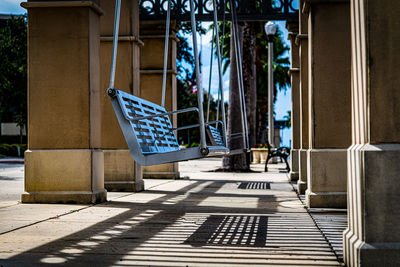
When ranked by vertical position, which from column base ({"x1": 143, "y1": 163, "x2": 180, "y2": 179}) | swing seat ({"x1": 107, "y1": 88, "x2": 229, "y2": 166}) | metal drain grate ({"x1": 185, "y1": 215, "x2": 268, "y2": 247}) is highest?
swing seat ({"x1": 107, "y1": 88, "x2": 229, "y2": 166})

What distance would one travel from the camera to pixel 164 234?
5.11 m

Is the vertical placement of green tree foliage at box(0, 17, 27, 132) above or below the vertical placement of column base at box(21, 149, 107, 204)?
above

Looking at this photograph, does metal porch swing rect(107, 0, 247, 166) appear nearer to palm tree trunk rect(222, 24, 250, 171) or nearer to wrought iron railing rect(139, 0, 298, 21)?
wrought iron railing rect(139, 0, 298, 21)

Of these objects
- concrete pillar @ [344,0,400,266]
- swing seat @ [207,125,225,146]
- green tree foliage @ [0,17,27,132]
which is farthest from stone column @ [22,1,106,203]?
green tree foliage @ [0,17,27,132]

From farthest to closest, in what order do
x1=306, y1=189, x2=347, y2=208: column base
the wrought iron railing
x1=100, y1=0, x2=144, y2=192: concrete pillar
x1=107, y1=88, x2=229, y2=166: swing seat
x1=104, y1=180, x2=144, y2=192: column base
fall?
1. the wrought iron railing
2. x1=100, y1=0, x2=144, y2=192: concrete pillar
3. x1=104, y1=180, x2=144, y2=192: column base
4. x1=306, y1=189, x2=347, y2=208: column base
5. x1=107, y1=88, x2=229, y2=166: swing seat

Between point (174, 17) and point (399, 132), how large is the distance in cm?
949

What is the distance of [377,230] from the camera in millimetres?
3533

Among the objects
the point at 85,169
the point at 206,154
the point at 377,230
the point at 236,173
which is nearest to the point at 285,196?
the point at 85,169

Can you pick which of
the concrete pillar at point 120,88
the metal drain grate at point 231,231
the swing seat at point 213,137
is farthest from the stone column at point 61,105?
the metal drain grate at point 231,231

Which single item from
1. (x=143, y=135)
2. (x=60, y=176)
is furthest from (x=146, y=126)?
(x=60, y=176)

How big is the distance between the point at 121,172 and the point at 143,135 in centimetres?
407

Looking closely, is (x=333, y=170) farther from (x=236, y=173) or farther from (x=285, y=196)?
(x=236, y=173)

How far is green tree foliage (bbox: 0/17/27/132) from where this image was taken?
116 ft

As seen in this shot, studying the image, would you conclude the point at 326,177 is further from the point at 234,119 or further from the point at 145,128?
the point at 234,119
